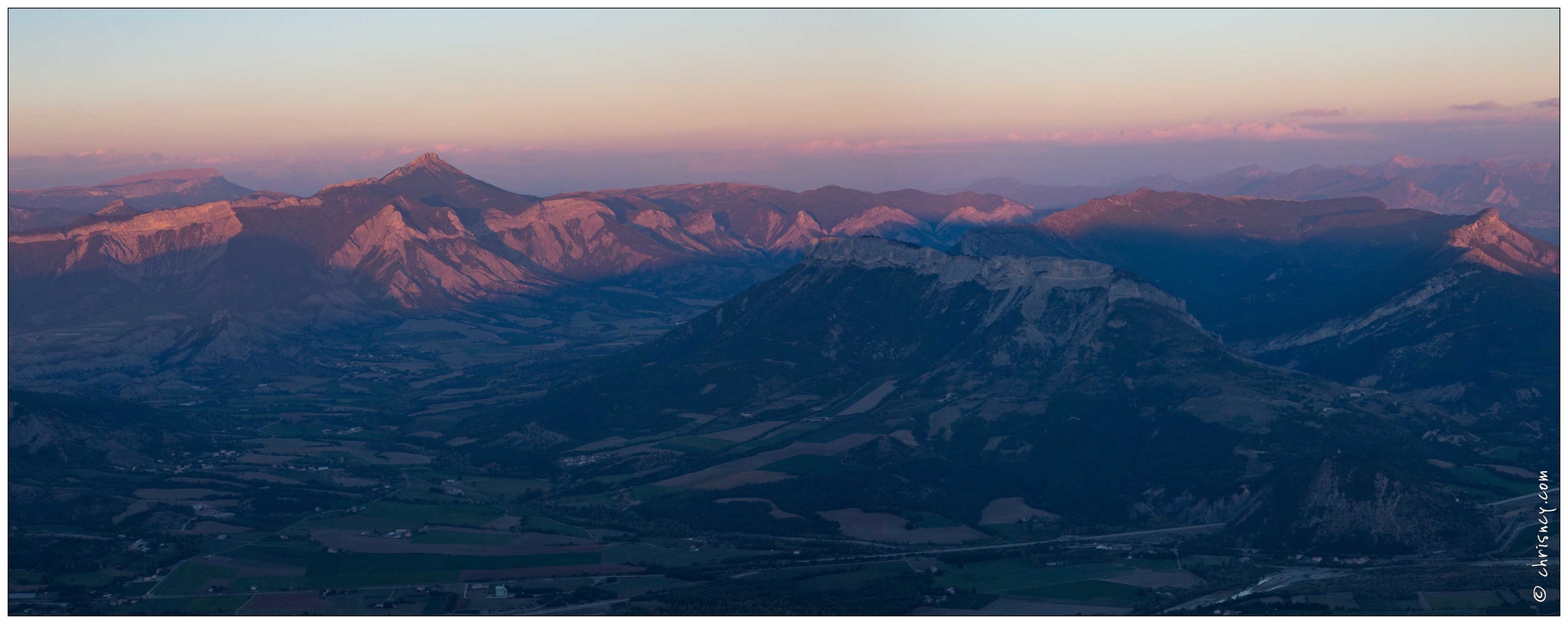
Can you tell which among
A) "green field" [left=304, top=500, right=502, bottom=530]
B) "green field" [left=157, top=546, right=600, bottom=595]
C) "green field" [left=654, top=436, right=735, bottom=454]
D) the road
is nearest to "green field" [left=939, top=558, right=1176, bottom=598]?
the road

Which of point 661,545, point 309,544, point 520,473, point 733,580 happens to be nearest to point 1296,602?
point 733,580

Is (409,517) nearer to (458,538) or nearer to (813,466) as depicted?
(458,538)

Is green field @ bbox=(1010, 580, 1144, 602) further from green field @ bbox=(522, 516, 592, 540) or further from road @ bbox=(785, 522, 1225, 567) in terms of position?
green field @ bbox=(522, 516, 592, 540)

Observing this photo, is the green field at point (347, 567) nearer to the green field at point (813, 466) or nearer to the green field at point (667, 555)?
the green field at point (667, 555)

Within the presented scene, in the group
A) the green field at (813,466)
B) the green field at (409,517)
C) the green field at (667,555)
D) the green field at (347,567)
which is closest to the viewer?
the green field at (347,567)

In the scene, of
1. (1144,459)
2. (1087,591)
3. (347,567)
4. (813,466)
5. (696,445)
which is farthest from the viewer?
(696,445)

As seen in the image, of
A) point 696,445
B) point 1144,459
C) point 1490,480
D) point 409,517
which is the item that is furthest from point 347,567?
point 1490,480

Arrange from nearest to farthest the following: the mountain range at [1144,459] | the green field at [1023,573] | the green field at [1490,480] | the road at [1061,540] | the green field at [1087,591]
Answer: the green field at [1087,591]
the green field at [1023,573]
the road at [1061,540]
the mountain range at [1144,459]
the green field at [1490,480]

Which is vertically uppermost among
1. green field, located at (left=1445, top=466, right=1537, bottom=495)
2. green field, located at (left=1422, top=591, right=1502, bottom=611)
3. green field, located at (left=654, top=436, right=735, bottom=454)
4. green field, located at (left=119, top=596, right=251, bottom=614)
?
green field, located at (left=1445, top=466, right=1537, bottom=495)

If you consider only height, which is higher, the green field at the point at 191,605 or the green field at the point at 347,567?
the green field at the point at 347,567

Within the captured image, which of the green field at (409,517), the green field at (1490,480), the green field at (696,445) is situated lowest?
the green field at (409,517)

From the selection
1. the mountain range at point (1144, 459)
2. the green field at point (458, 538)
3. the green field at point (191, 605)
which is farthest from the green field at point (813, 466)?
the green field at point (191, 605)

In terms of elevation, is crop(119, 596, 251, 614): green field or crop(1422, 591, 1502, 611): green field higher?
crop(1422, 591, 1502, 611): green field
